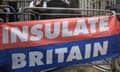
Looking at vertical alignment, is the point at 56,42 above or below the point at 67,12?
below

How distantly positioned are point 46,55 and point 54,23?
62 cm

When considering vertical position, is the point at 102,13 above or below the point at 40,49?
above

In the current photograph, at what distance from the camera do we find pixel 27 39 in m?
6.52

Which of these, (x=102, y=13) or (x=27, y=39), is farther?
(x=102, y=13)

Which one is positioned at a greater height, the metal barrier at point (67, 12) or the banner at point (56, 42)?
the metal barrier at point (67, 12)

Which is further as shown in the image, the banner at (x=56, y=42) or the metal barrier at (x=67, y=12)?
the metal barrier at (x=67, y=12)

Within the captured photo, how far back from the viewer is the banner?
6391mm

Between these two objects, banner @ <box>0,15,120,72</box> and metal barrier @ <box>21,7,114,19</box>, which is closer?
banner @ <box>0,15,120,72</box>

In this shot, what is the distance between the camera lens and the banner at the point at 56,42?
21.0 ft

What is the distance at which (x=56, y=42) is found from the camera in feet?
22.3

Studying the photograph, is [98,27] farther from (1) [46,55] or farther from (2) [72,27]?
(1) [46,55]

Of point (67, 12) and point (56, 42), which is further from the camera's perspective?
point (67, 12)

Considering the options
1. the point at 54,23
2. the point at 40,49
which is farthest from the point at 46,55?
the point at 54,23

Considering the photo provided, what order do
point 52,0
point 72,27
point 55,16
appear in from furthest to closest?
point 52,0
point 55,16
point 72,27
